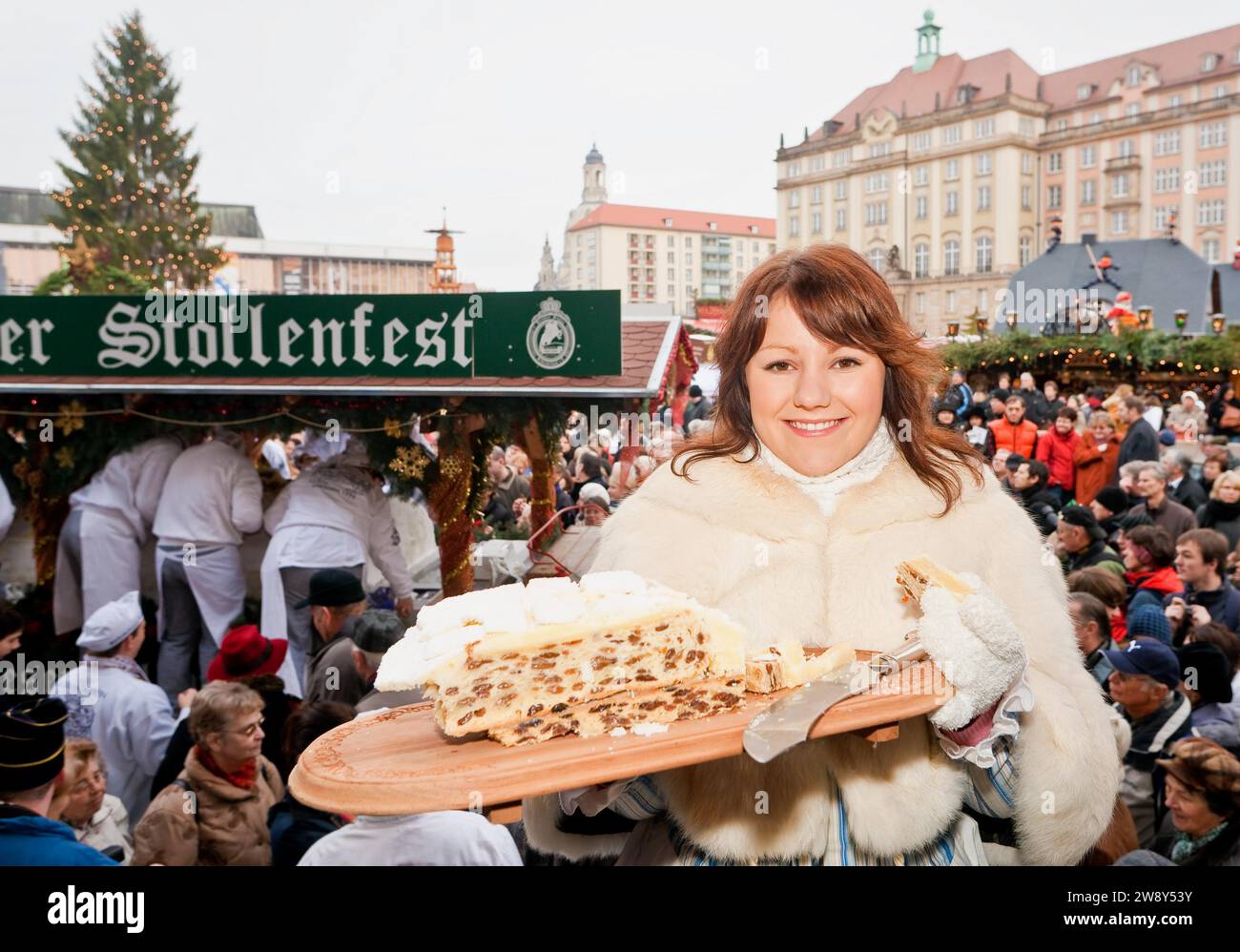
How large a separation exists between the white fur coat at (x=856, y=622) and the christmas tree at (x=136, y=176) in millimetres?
28694

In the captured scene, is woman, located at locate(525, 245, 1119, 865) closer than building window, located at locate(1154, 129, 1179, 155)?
Yes

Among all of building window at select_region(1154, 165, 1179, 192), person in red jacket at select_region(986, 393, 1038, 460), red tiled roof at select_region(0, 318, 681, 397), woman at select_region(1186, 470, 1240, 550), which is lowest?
woman at select_region(1186, 470, 1240, 550)

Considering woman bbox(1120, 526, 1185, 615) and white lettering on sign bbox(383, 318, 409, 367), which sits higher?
white lettering on sign bbox(383, 318, 409, 367)

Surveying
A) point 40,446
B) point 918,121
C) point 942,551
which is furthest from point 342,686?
point 918,121

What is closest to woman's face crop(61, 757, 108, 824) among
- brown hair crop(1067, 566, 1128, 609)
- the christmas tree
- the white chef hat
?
the white chef hat

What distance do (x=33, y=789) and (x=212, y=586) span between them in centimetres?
348

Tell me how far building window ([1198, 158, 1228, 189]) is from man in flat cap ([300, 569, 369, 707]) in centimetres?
3176

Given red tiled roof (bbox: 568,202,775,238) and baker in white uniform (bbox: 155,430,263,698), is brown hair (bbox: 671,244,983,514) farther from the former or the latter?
red tiled roof (bbox: 568,202,775,238)

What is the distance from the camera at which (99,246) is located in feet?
89.1

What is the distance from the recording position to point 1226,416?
10031 millimetres

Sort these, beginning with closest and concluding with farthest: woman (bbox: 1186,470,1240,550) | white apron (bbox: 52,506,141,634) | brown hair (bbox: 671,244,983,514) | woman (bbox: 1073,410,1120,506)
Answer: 1. brown hair (bbox: 671,244,983,514)
2. woman (bbox: 1186,470,1240,550)
3. white apron (bbox: 52,506,141,634)
4. woman (bbox: 1073,410,1120,506)

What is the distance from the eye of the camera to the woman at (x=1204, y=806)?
2576 millimetres

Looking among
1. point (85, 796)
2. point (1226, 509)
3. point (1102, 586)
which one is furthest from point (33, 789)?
point (1226, 509)

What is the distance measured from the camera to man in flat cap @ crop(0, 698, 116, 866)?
2.24 m
